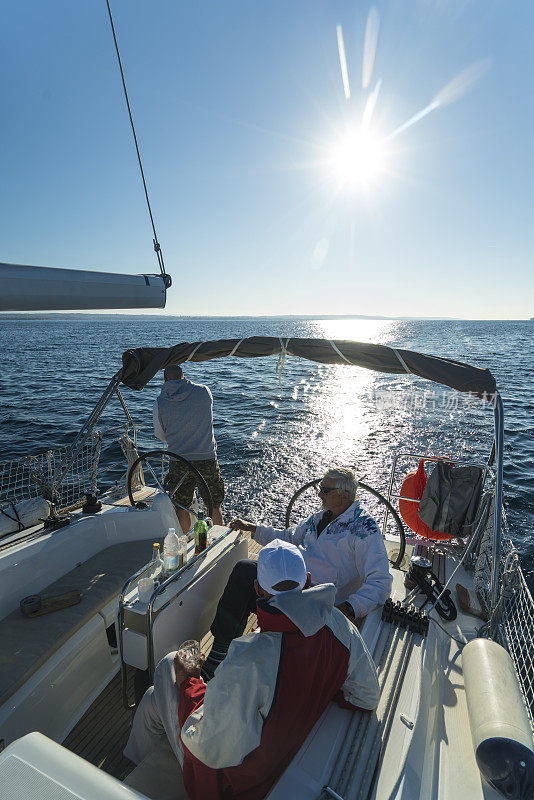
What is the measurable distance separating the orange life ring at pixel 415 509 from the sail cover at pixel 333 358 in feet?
3.30

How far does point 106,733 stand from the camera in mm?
1994

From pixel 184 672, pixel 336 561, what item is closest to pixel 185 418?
pixel 336 561

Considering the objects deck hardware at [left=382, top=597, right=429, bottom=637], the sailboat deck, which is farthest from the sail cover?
the sailboat deck

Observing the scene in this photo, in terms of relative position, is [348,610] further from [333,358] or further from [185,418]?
[185,418]

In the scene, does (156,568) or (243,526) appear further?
(243,526)

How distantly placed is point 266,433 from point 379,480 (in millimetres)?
3529

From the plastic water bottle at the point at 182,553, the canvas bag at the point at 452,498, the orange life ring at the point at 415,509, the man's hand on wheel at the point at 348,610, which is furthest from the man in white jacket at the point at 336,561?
the orange life ring at the point at 415,509

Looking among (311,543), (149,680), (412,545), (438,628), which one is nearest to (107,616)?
(149,680)

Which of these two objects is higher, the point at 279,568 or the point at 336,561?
the point at 279,568

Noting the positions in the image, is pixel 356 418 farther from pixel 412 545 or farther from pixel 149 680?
pixel 149 680

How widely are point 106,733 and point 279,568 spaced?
151cm

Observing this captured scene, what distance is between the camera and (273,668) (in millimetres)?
1163

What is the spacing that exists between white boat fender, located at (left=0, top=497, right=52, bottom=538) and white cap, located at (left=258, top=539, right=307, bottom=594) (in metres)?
2.30

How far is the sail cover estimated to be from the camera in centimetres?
244
